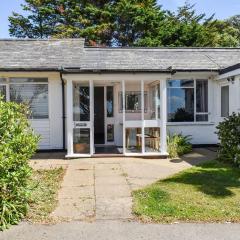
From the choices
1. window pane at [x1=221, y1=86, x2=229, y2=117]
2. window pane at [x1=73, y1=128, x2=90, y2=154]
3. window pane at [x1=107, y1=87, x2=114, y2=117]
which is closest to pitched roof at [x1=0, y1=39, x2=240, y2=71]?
window pane at [x1=221, y1=86, x2=229, y2=117]

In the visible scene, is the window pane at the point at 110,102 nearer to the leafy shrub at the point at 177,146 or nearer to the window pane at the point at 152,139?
the leafy shrub at the point at 177,146

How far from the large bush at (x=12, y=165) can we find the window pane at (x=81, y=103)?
20.0 ft

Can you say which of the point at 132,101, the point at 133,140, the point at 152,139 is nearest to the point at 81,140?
the point at 133,140

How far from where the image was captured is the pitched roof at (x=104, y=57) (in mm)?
15352

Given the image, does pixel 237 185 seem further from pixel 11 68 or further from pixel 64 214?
pixel 11 68

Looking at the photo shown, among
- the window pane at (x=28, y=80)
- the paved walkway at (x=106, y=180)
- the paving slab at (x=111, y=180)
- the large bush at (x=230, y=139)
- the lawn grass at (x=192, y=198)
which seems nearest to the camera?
the lawn grass at (x=192, y=198)

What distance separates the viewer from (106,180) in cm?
1024

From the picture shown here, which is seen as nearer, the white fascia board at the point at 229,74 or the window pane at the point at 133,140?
the white fascia board at the point at 229,74

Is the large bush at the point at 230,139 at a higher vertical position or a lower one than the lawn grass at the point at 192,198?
higher

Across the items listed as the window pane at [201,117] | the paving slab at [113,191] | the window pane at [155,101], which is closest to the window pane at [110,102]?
the window pane at [155,101]

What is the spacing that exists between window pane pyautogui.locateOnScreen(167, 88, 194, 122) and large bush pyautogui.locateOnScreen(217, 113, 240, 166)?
374 cm

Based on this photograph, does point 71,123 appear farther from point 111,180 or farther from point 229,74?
point 229,74

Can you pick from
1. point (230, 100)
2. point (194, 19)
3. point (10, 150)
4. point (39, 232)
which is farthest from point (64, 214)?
point (194, 19)

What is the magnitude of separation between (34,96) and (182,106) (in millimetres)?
6244
